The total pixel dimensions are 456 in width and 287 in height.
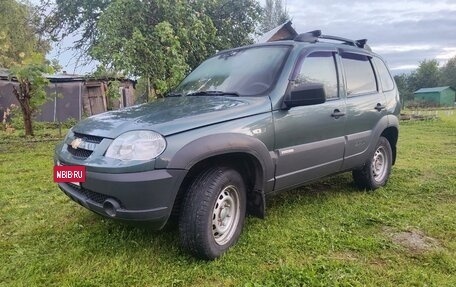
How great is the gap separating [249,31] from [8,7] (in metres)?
15.0

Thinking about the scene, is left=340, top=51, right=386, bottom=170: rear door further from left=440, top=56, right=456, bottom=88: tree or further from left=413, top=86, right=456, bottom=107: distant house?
left=440, top=56, right=456, bottom=88: tree

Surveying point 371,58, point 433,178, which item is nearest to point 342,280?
point 371,58

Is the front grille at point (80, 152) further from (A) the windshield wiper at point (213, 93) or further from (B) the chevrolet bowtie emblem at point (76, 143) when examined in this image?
(A) the windshield wiper at point (213, 93)

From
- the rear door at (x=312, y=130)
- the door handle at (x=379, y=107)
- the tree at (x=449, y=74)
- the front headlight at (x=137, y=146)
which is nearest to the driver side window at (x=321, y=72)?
the rear door at (x=312, y=130)

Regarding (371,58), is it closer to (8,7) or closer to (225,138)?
(225,138)

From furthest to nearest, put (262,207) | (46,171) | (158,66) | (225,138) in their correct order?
1. (158,66)
2. (46,171)
3. (262,207)
4. (225,138)

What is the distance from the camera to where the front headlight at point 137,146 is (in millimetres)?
2506

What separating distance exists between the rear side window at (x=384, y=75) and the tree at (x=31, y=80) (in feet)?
25.4

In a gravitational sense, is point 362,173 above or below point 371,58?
below

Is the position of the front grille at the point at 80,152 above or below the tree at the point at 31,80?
below

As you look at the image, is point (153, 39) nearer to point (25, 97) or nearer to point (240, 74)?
point (25, 97)

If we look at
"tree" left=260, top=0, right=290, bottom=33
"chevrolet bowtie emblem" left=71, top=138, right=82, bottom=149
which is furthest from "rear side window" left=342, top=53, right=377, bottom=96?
"tree" left=260, top=0, right=290, bottom=33

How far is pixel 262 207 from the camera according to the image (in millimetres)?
3139

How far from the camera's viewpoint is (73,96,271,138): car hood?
265 centimetres
